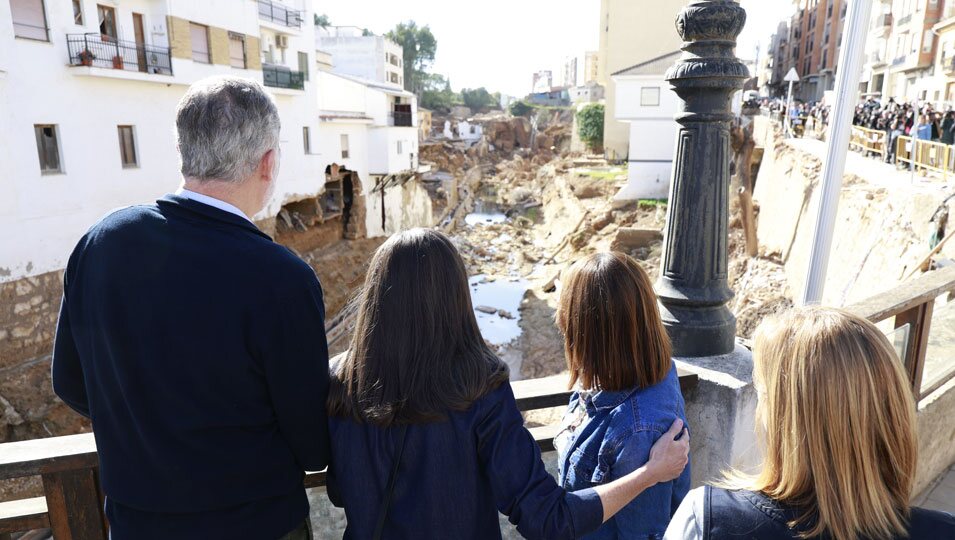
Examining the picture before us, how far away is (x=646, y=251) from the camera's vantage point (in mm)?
23062

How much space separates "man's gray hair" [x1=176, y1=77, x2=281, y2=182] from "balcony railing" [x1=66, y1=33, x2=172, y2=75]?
47.4 ft

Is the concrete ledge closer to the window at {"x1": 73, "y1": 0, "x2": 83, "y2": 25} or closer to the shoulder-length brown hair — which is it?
the shoulder-length brown hair

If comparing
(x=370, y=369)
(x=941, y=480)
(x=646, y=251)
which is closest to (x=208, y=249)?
(x=370, y=369)

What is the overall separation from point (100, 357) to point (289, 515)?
0.65 meters

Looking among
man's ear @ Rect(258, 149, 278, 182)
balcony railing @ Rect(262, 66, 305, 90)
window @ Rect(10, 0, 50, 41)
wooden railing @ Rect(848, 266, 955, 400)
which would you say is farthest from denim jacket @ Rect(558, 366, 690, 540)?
balcony railing @ Rect(262, 66, 305, 90)

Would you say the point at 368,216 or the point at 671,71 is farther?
the point at 368,216

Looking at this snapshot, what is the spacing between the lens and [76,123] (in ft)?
44.5

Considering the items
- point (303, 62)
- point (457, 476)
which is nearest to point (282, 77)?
point (303, 62)

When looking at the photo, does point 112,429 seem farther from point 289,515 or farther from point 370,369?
point 370,369

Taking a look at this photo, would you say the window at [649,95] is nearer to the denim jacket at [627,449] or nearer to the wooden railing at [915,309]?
the wooden railing at [915,309]

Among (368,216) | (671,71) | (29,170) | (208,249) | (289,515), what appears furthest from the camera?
Answer: (368,216)

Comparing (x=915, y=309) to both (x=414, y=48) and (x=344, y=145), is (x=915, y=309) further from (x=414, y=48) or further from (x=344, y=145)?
(x=414, y=48)

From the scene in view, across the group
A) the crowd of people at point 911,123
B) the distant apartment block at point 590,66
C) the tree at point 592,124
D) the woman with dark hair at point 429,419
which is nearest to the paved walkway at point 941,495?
the woman with dark hair at point 429,419

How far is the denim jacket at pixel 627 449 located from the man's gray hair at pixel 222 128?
1298mm
